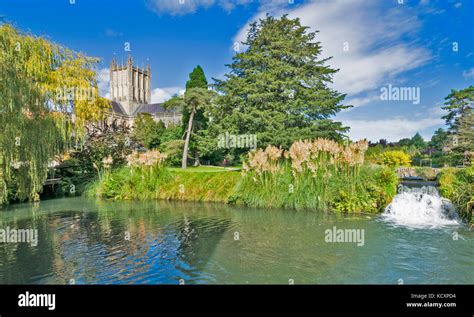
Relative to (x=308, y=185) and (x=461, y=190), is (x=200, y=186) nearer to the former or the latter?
(x=308, y=185)

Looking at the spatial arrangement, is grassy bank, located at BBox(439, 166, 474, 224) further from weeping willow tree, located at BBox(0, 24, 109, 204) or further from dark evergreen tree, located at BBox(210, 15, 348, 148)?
weeping willow tree, located at BBox(0, 24, 109, 204)

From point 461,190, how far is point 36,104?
55.3 ft

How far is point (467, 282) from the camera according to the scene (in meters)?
4.86

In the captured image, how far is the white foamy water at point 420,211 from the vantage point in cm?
940

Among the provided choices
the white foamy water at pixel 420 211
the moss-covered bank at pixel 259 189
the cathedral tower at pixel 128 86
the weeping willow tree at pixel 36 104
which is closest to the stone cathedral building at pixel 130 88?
the cathedral tower at pixel 128 86

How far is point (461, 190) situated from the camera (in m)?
9.83

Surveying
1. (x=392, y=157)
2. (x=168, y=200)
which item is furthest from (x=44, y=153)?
(x=392, y=157)

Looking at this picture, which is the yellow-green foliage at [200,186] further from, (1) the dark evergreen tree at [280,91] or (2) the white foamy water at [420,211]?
(2) the white foamy water at [420,211]

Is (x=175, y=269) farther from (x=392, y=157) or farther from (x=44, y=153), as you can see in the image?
(x=392, y=157)

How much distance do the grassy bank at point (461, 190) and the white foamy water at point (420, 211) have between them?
0.97 feet

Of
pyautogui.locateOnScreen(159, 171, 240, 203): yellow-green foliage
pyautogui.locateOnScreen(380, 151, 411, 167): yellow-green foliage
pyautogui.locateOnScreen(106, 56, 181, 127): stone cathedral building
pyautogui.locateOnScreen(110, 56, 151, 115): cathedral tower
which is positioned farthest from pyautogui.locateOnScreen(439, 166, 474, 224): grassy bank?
pyautogui.locateOnScreen(110, 56, 151, 115): cathedral tower

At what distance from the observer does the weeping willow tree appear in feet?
34.7

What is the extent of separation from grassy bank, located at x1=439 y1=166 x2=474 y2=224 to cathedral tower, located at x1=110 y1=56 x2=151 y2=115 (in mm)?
85831
